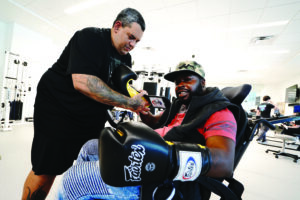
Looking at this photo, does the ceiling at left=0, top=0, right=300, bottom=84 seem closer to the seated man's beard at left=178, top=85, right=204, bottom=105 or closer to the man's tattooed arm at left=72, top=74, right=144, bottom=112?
the seated man's beard at left=178, top=85, right=204, bottom=105

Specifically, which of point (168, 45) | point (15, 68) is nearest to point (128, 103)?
point (168, 45)

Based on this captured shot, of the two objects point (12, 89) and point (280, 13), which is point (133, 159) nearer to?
point (280, 13)

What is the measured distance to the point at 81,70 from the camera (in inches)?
37.4

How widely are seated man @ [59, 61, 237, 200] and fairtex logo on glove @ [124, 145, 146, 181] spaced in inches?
7.8

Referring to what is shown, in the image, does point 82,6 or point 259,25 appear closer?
point 82,6

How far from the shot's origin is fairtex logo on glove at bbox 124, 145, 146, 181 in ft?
1.34

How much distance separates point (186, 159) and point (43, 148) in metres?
0.97

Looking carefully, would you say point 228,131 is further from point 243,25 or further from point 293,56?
point 293,56

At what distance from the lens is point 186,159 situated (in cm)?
46

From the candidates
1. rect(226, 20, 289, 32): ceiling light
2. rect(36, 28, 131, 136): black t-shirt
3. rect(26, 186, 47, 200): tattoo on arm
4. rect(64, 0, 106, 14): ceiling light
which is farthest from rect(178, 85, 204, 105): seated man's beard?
rect(226, 20, 289, 32): ceiling light

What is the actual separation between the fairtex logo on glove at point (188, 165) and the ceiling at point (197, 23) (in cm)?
347

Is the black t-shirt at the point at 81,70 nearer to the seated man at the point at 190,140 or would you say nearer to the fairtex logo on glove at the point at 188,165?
the seated man at the point at 190,140

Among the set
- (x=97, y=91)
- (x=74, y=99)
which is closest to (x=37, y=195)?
(x=74, y=99)

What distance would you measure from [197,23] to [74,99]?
387cm
